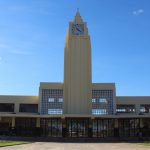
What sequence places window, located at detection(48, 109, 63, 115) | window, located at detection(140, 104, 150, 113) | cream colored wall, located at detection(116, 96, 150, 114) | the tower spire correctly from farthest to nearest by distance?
the tower spire, window, located at detection(140, 104, 150, 113), cream colored wall, located at detection(116, 96, 150, 114), window, located at detection(48, 109, 63, 115)

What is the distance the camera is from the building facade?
54875mm

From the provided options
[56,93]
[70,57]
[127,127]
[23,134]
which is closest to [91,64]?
[70,57]

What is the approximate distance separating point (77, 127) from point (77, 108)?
11.6 feet

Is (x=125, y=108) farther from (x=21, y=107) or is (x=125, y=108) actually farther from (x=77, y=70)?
(x=21, y=107)

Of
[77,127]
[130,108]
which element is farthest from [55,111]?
[130,108]

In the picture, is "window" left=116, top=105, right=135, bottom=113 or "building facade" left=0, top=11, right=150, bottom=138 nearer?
"building facade" left=0, top=11, right=150, bottom=138

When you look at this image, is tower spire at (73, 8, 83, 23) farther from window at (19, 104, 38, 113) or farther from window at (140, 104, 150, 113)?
window at (140, 104, 150, 113)

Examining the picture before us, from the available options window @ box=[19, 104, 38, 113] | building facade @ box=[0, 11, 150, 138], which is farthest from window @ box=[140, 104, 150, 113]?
window @ box=[19, 104, 38, 113]

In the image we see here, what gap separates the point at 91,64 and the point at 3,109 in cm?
1658

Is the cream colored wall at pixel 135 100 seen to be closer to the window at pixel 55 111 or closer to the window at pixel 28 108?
the window at pixel 55 111

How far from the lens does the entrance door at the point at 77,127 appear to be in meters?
54.6

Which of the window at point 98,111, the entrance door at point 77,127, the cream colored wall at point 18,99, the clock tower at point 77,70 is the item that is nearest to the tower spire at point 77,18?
the clock tower at point 77,70

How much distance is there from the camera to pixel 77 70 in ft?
193

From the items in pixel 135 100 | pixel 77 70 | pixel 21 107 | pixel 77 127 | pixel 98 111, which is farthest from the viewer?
pixel 135 100
